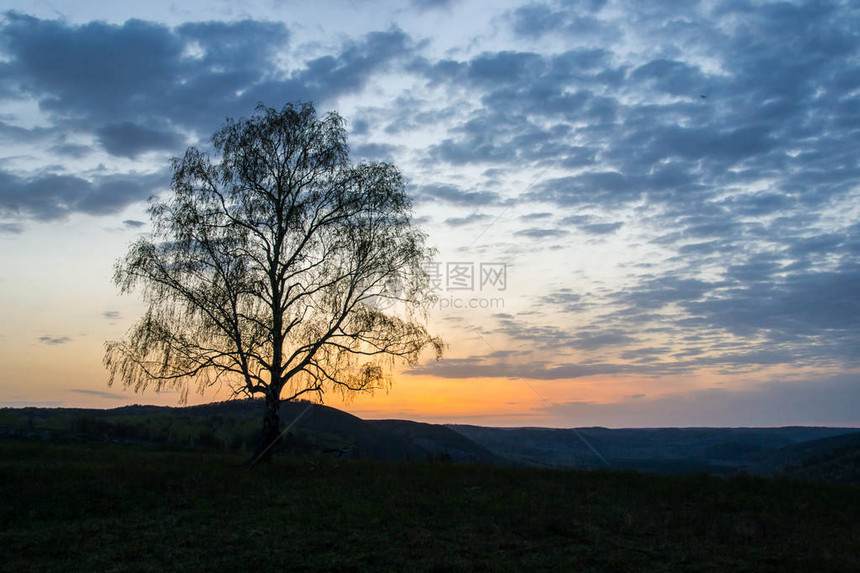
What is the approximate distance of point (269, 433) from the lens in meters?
25.6

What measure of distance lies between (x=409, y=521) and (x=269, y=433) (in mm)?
12190

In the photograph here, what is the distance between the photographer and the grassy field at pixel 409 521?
478 inches

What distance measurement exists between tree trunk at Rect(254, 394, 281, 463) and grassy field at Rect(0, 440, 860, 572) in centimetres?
154

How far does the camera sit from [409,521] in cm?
1545

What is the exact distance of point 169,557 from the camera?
12.0 metres

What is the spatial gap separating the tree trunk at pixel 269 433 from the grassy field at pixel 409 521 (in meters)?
1.54

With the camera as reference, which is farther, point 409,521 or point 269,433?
point 269,433

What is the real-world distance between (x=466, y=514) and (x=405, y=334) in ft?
38.0

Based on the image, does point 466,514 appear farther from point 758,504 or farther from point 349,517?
point 758,504

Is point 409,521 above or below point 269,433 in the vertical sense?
below

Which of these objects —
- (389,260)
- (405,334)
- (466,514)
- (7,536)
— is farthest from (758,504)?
(7,536)

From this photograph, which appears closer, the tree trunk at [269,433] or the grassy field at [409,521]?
the grassy field at [409,521]

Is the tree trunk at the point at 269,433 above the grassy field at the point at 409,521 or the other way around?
above

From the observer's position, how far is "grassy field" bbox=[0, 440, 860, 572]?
12.1 metres
